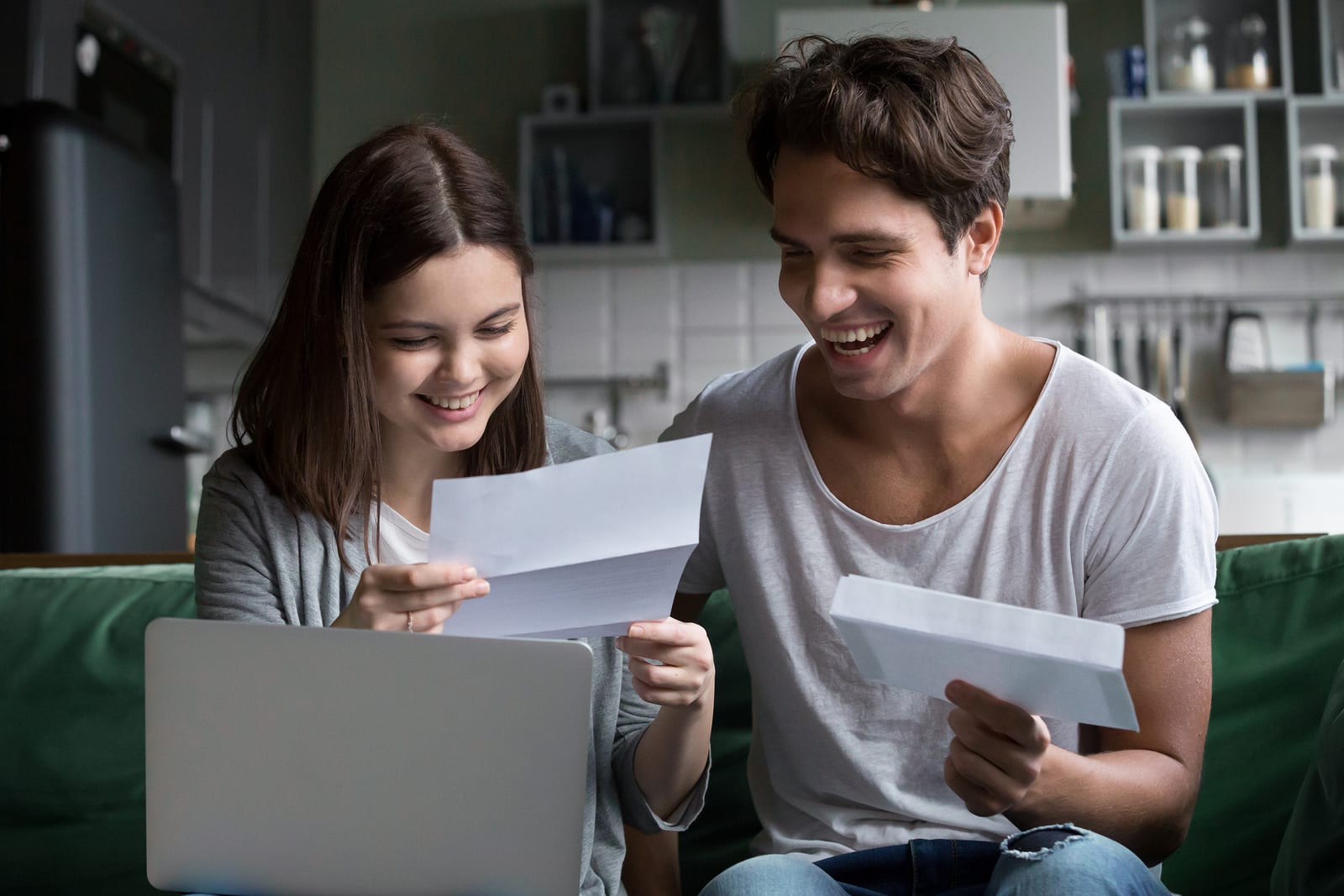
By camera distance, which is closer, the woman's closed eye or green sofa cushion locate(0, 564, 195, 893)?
the woman's closed eye

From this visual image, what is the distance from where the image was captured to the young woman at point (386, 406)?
4.14 ft

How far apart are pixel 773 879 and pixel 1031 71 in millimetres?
3248

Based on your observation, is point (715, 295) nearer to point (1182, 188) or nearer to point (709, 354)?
point (709, 354)

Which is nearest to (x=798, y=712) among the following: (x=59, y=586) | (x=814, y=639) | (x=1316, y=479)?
(x=814, y=639)

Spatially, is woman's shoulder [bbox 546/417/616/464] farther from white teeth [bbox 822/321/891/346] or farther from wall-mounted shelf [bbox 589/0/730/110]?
wall-mounted shelf [bbox 589/0/730/110]

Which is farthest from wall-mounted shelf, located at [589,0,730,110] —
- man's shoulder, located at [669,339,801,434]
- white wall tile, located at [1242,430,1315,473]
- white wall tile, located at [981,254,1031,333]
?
man's shoulder, located at [669,339,801,434]

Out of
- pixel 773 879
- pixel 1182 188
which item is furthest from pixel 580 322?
pixel 773 879

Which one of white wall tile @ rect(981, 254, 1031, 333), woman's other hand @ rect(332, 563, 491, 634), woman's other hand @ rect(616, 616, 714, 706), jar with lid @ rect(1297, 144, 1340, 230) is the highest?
jar with lid @ rect(1297, 144, 1340, 230)

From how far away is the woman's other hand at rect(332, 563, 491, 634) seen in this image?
100 cm

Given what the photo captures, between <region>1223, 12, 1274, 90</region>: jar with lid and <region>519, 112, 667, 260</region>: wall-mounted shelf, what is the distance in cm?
174

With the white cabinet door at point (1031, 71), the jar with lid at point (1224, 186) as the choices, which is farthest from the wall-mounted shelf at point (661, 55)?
the jar with lid at point (1224, 186)

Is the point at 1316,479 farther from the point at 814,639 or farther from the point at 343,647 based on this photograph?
the point at 343,647

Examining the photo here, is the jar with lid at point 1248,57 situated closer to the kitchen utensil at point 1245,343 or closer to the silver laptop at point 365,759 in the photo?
the kitchen utensil at point 1245,343

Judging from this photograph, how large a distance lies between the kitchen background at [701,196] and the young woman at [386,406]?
8.23 feet
